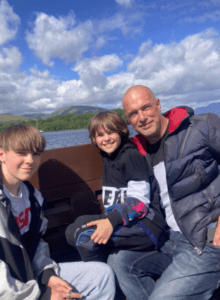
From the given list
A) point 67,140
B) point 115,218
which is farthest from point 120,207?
point 67,140

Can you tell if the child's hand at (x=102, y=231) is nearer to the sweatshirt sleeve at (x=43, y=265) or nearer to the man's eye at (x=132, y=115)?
the sweatshirt sleeve at (x=43, y=265)

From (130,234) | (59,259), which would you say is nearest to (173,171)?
(130,234)

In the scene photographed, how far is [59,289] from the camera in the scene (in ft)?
6.55

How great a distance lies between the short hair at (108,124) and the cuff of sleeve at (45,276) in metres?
1.44

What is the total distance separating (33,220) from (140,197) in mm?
1045

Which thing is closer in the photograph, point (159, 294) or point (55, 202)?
point (159, 294)

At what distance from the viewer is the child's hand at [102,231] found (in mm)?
2070

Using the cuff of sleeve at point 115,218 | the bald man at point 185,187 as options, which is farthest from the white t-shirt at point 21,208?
the bald man at point 185,187

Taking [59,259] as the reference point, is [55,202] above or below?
above

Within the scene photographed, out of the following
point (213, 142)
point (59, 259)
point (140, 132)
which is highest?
point (140, 132)

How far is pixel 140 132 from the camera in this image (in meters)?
2.71

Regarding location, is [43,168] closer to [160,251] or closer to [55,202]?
[55,202]

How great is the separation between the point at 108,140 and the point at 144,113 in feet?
1.70

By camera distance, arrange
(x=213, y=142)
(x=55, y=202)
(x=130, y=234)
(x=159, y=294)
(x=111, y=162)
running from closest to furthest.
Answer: (x=159, y=294), (x=130, y=234), (x=213, y=142), (x=111, y=162), (x=55, y=202)
